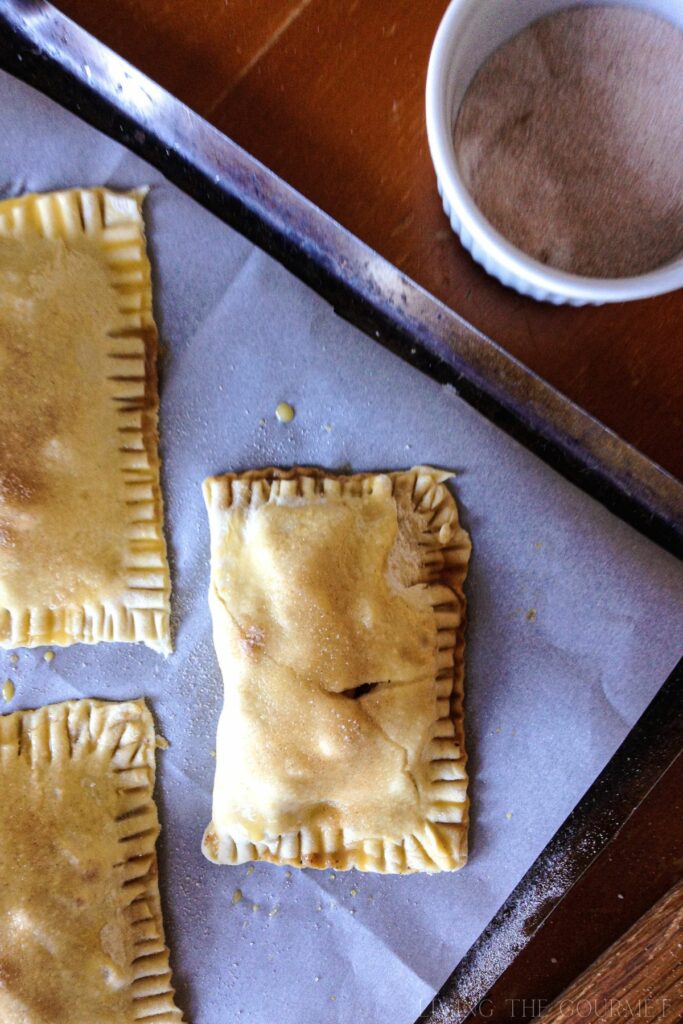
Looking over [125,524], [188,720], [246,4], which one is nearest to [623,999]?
[188,720]

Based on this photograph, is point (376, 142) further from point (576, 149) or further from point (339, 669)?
point (339, 669)

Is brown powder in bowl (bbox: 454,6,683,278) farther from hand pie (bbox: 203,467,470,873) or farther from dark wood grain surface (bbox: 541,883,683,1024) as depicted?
dark wood grain surface (bbox: 541,883,683,1024)

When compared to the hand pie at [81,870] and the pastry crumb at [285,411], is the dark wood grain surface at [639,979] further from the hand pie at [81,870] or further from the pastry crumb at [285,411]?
the pastry crumb at [285,411]

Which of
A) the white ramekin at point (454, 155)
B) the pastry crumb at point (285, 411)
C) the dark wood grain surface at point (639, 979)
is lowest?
the dark wood grain surface at point (639, 979)

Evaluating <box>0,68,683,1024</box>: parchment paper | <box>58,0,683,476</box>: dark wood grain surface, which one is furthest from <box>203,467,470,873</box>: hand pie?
<box>58,0,683,476</box>: dark wood grain surface

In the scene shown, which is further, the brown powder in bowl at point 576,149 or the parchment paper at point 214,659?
the parchment paper at point 214,659

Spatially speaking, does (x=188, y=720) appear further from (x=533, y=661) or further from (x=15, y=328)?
(x=15, y=328)

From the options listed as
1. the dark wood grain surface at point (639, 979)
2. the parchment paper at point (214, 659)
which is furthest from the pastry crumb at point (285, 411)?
the dark wood grain surface at point (639, 979)

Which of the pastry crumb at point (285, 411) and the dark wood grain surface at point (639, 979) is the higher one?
the pastry crumb at point (285, 411)
